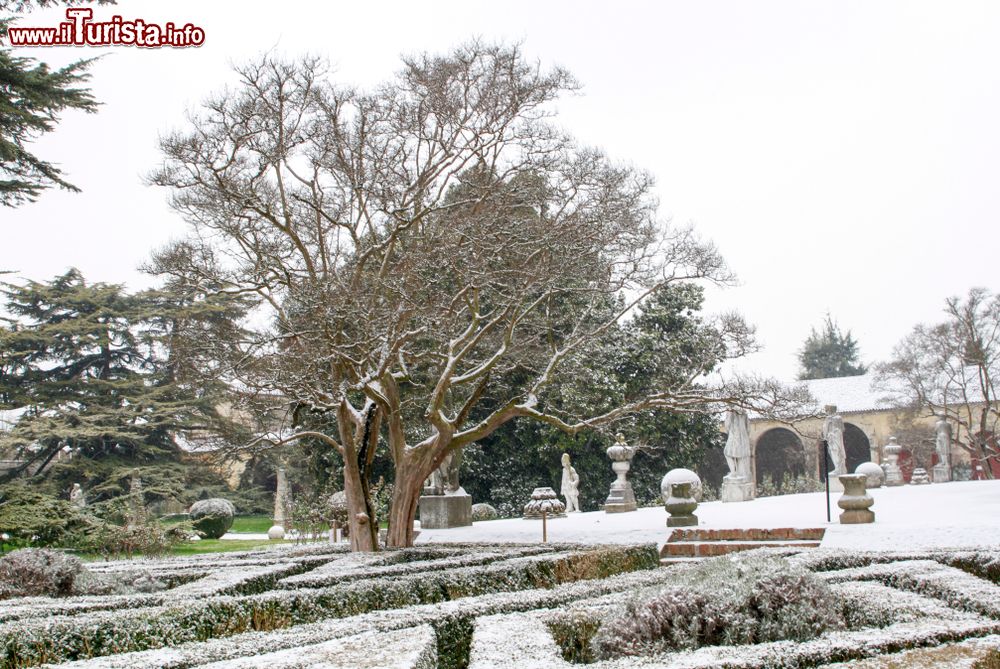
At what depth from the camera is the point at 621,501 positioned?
23000 mm

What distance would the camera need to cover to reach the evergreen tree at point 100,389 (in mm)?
25781

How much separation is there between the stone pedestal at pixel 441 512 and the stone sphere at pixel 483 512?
4434 mm

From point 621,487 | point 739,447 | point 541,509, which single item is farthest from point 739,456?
point 541,509

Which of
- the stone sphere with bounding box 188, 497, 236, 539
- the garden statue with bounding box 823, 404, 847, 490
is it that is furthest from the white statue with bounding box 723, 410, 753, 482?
the stone sphere with bounding box 188, 497, 236, 539

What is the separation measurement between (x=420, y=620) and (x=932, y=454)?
3900 cm

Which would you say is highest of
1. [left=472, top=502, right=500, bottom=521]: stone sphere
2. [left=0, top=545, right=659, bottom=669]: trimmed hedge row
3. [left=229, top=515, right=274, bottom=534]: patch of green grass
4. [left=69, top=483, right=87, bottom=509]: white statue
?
[left=69, top=483, right=87, bottom=509]: white statue

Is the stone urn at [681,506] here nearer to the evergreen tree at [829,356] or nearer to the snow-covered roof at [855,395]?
the snow-covered roof at [855,395]

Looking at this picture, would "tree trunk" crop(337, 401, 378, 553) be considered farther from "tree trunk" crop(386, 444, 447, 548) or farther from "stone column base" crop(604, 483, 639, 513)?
"stone column base" crop(604, 483, 639, 513)

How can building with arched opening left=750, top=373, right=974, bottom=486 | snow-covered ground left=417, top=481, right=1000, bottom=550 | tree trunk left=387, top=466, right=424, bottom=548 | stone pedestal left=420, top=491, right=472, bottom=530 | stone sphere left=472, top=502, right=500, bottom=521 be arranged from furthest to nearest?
building with arched opening left=750, top=373, right=974, bottom=486 < stone sphere left=472, top=502, right=500, bottom=521 < stone pedestal left=420, top=491, right=472, bottom=530 < tree trunk left=387, top=466, right=424, bottom=548 < snow-covered ground left=417, top=481, right=1000, bottom=550

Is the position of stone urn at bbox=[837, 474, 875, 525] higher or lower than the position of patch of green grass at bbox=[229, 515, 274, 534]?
higher

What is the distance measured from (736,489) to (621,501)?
11.4 ft

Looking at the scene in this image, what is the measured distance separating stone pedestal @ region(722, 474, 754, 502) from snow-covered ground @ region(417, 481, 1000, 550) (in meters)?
0.96

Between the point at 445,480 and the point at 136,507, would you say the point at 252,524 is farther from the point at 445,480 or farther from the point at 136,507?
the point at 445,480

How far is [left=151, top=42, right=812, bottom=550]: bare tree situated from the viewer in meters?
13.1
